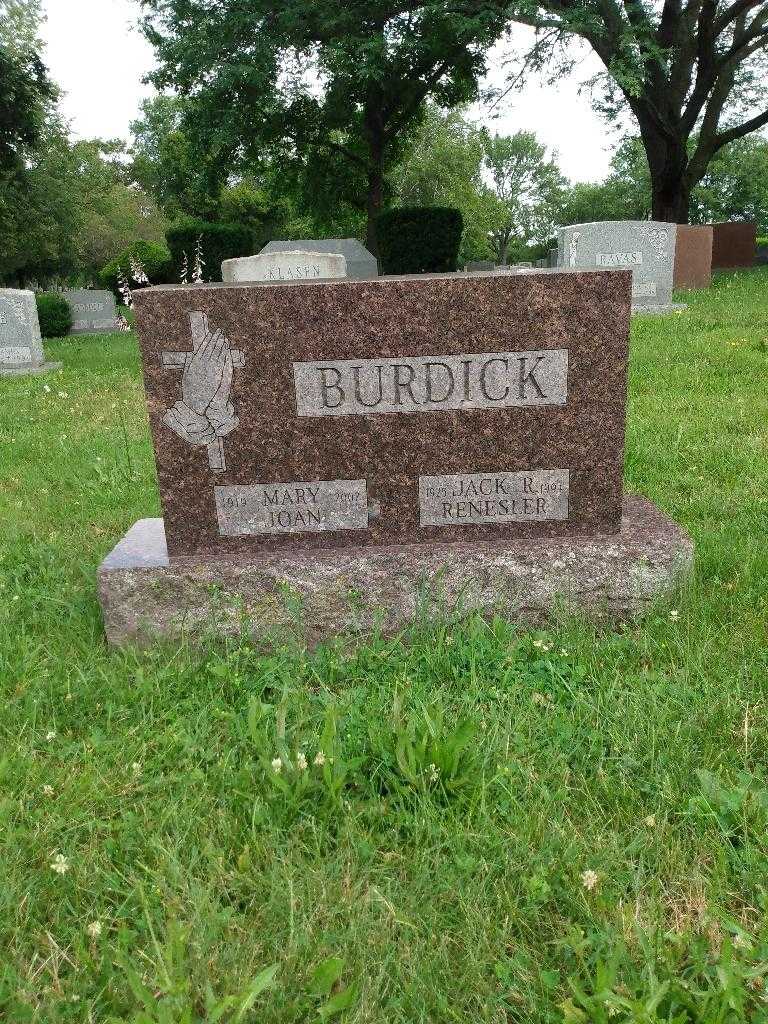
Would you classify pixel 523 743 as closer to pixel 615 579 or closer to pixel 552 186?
pixel 615 579

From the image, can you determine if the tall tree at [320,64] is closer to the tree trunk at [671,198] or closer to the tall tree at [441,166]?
the tree trunk at [671,198]

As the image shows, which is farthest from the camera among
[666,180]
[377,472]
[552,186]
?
[552,186]

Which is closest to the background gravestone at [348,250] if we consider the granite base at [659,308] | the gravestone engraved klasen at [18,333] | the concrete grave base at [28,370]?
the gravestone engraved klasen at [18,333]

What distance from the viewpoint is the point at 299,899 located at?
5.99 feet

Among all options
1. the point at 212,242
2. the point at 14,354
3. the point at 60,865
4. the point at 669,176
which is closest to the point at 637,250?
the point at 669,176

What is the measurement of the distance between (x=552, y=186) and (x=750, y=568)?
71.1m

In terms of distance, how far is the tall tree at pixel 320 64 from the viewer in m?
17.1

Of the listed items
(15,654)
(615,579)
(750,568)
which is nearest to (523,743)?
(615,579)

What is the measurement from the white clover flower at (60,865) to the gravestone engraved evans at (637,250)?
466 inches

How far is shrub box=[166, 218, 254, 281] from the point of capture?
776 inches

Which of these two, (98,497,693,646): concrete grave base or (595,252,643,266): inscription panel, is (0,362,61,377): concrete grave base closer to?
(595,252,643,266): inscription panel

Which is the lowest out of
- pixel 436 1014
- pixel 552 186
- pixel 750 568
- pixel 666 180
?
pixel 436 1014

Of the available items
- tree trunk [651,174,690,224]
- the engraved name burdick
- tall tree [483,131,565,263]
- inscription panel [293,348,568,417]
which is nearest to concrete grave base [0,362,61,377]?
the engraved name burdick

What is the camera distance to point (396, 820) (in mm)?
2070
